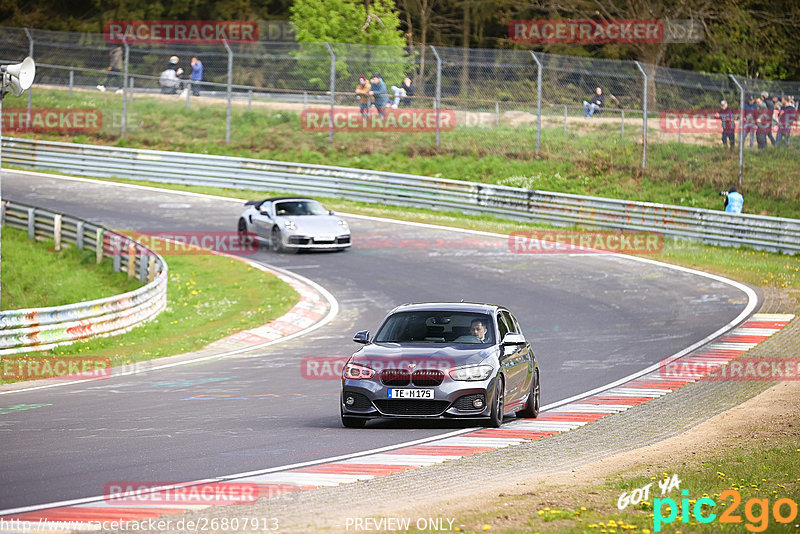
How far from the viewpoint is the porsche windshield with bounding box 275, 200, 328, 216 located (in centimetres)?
2873

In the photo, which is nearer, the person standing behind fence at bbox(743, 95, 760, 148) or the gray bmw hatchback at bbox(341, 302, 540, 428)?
the gray bmw hatchback at bbox(341, 302, 540, 428)

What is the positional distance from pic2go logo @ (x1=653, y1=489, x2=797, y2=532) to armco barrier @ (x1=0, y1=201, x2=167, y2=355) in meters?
12.3

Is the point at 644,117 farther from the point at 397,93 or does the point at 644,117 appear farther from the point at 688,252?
the point at 397,93

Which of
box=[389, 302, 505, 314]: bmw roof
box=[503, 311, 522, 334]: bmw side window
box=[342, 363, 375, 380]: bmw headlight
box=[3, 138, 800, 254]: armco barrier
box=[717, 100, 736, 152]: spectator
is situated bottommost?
box=[342, 363, 375, 380]: bmw headlight

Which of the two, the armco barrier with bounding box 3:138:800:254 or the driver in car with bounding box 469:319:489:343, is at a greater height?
the armco barrier with bounding box 3:138:800:254

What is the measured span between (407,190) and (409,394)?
23667 millimetres

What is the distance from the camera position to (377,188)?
35562 mm

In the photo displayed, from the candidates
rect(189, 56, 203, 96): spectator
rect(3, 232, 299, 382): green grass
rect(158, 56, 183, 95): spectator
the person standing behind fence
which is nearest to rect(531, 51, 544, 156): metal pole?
the person standing behind fence

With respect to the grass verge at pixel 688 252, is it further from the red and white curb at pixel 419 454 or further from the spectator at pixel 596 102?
the red and white curb at pixel 419 454

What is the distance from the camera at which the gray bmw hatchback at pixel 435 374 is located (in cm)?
1150

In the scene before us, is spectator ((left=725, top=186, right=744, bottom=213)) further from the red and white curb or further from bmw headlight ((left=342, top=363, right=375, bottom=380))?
bmw headlight ((left=342, top=363, right=375, bottom=380))

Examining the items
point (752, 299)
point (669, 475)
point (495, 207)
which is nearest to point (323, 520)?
point (669, 475)

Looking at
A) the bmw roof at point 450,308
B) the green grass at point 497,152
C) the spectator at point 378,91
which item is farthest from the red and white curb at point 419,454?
the spectator at point 378,91

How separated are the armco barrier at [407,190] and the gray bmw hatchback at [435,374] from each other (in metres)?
18.0
